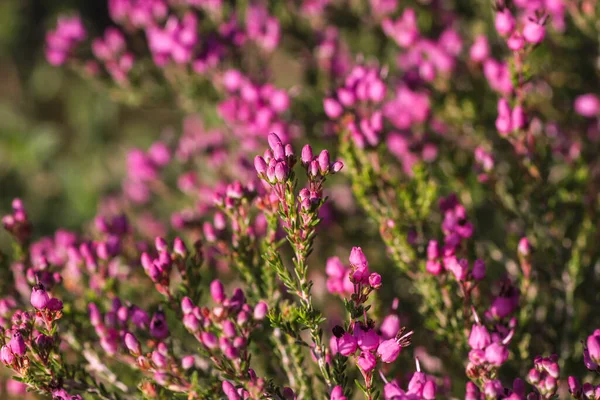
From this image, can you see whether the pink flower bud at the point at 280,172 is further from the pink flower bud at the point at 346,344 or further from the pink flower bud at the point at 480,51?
the pink flower bud at the point at 480,51

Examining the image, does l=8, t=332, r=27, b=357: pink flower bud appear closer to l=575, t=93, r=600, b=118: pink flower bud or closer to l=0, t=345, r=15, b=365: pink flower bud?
l=0, t=345, r=15, b=365: pink flower bud

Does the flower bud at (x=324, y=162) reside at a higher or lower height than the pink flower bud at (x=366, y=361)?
higher

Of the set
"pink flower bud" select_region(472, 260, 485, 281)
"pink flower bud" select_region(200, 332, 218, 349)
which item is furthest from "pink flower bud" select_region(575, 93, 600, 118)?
"pink flower bud" select_region(200, 332, 218, 349)

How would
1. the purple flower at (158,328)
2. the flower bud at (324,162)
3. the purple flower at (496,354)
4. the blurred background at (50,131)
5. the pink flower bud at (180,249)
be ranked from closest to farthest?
the purple flower at (496,354) < the flower bud at (324,162) < the purple flower at (158,328) < the pink flower bud at (180,249) < the blurred background at (50,131)

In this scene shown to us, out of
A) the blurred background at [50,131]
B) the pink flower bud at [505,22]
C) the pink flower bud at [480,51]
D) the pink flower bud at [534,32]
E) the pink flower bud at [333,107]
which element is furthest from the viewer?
the blurred background at [50,131]

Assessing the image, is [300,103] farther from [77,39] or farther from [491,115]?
[77,39]

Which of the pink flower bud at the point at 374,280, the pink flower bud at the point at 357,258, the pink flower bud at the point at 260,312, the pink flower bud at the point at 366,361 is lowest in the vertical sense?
the pink flower bud at the point at 366,361

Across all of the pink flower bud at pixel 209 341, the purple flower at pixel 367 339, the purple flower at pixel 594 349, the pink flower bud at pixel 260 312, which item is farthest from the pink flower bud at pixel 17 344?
the purple flower at pixel 594 349

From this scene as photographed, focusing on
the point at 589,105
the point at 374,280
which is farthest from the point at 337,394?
the point at 589,105

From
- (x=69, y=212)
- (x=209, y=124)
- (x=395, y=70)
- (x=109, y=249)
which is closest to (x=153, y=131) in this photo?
(x=69, y=212)
